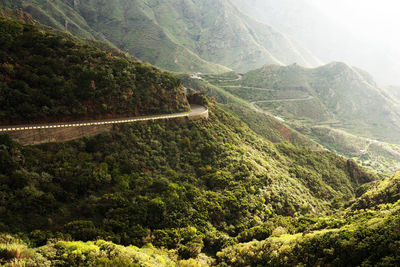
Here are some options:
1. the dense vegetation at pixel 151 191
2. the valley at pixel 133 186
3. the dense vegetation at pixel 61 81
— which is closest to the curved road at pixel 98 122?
the valley at pixel 133 186

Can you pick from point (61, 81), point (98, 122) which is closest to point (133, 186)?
point (98, 122)

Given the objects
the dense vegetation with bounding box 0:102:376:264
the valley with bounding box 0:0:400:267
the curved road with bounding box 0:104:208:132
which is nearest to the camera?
the valley with bounding box 0:0:400:267

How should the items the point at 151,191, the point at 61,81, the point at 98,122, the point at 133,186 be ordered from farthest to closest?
the point at 98,122, the point at 61,81, the point at 151,191, the point at 133,186

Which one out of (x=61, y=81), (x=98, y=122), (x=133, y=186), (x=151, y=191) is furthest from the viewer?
(x=98, y=122)

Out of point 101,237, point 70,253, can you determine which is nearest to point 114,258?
point 70,253

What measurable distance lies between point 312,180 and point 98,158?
5714 cm

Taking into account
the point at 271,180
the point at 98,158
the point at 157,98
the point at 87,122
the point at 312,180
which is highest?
the point at 157,98

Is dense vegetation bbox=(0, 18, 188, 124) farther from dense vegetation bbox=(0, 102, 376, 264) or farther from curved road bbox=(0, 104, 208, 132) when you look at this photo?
dense vegetation bbox=(0, 102, 376, 264)

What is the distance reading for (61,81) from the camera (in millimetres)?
32188

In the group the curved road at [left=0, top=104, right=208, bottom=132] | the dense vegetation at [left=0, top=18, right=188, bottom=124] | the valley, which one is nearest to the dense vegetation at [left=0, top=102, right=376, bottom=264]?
the valley

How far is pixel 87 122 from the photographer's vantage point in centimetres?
3297

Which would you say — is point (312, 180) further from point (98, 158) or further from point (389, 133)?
point (389, 133)

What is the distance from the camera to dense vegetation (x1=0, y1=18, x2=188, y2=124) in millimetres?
27938

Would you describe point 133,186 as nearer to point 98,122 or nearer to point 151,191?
point 151,191
